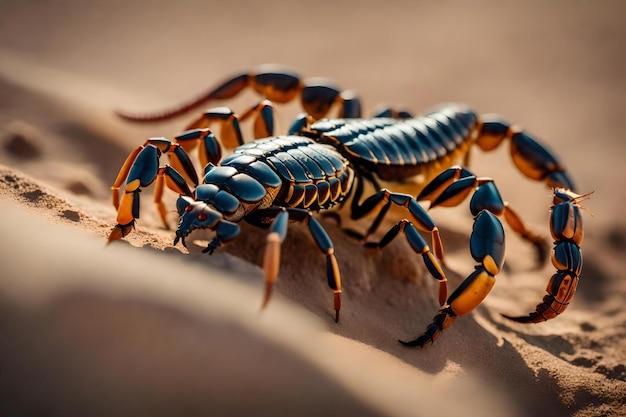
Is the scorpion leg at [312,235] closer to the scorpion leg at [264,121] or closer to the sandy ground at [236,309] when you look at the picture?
the sandy ground at [236,309]

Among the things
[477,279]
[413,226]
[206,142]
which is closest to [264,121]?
[206,142]

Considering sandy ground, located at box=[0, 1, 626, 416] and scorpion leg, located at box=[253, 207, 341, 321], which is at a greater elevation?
scorpion leg, located at box=[253, 207, 341, 321]

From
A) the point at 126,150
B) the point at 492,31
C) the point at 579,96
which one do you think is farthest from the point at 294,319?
the point at 492,31

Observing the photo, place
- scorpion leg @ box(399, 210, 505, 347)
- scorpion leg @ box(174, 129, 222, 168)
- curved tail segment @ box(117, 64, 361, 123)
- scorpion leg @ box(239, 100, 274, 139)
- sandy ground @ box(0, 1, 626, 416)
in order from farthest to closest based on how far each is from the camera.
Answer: curved tail segment @ box(117, 64, 361, 123) < scorpion leg @ box(239, 100, 274, 139) < scorpion leg @ box(174, 129, 222, 168) < scorpion leg @ box(399, 210, 505, 347) < sandy ground @ box(0, 1, 626, 416)

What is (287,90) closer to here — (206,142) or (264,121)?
(264,121)

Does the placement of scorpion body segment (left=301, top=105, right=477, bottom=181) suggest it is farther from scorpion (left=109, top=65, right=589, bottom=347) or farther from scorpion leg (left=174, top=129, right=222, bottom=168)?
scorpion leg (left=174, top=129, right=222, bottom=168)

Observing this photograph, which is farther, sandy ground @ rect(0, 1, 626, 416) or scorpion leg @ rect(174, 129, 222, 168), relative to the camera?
scorpion leg @ rect(174, 129, 222, 168)

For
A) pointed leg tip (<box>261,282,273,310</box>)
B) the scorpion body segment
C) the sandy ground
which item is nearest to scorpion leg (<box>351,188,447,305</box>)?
the sandy ground

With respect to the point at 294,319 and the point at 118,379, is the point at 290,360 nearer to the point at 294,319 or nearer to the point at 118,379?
the point at 294,319
